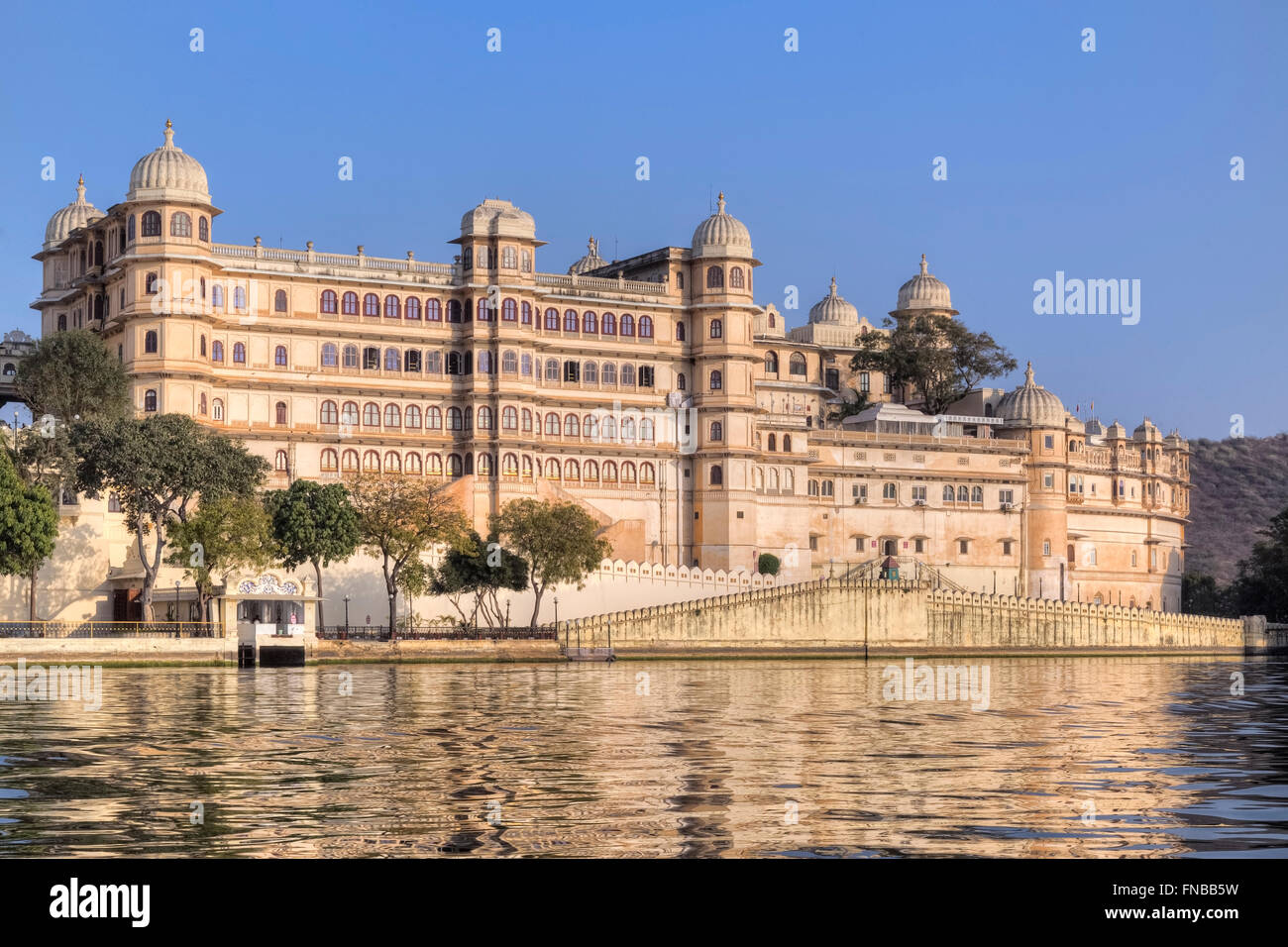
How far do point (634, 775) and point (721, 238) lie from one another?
68527mm

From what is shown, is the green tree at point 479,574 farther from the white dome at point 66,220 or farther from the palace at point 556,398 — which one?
the white dome at point 66,220

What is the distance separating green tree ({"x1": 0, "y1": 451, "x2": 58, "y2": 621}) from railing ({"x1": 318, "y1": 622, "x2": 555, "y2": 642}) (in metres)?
10.2

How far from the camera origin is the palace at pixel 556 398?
260 feet

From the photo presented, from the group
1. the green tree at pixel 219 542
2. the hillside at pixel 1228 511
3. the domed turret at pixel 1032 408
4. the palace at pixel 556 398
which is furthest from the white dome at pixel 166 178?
the hillside at pixel 1228 511

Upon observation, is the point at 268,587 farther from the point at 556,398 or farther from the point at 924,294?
the point at 924,294

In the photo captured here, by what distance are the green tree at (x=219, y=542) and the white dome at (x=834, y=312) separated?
5812 centimetres

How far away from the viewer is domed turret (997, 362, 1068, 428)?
104500mm

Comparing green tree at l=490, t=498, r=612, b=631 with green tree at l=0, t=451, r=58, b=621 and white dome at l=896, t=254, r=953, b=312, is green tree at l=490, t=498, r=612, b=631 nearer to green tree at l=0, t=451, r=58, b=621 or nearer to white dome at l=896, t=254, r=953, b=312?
green tree at l=0, t=451, r=58, b=621

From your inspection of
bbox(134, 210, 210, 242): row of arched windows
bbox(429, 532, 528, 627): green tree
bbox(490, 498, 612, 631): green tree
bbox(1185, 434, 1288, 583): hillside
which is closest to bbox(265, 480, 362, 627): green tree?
bbox(429, 532, 528, 627): green tree

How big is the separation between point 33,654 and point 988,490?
59.9m

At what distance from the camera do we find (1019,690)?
5038 cm

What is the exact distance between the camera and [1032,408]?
105m
